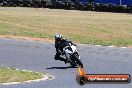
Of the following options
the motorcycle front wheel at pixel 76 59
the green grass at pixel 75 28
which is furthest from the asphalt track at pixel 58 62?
the green grass at pixel 75 28

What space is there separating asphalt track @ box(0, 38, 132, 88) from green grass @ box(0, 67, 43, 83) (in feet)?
1.92

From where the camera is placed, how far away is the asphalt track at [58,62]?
1511 centimetres

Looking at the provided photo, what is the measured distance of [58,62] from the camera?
20625 mm

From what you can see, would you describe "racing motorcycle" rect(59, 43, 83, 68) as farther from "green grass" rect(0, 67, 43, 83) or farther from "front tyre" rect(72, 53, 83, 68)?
"green grass" rect(0, 67, 43, 83)

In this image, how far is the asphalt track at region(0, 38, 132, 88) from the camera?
49.6 ft

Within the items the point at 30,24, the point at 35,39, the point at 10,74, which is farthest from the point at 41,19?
the point at 10,74

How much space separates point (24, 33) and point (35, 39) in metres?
3.77

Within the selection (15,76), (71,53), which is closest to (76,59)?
(71,53)

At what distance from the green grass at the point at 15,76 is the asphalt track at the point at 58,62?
584 millimetres

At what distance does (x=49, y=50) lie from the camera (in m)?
25.0

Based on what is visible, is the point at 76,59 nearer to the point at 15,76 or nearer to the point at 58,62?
the point at 15,76

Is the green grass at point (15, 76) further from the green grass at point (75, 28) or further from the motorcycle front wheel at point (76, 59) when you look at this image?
the green grass at point (75, 28)

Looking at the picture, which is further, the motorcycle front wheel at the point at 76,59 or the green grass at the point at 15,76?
the motorcycle front wheel at the point at 76,59

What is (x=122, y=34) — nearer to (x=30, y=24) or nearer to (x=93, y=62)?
(x=30, y=24)
